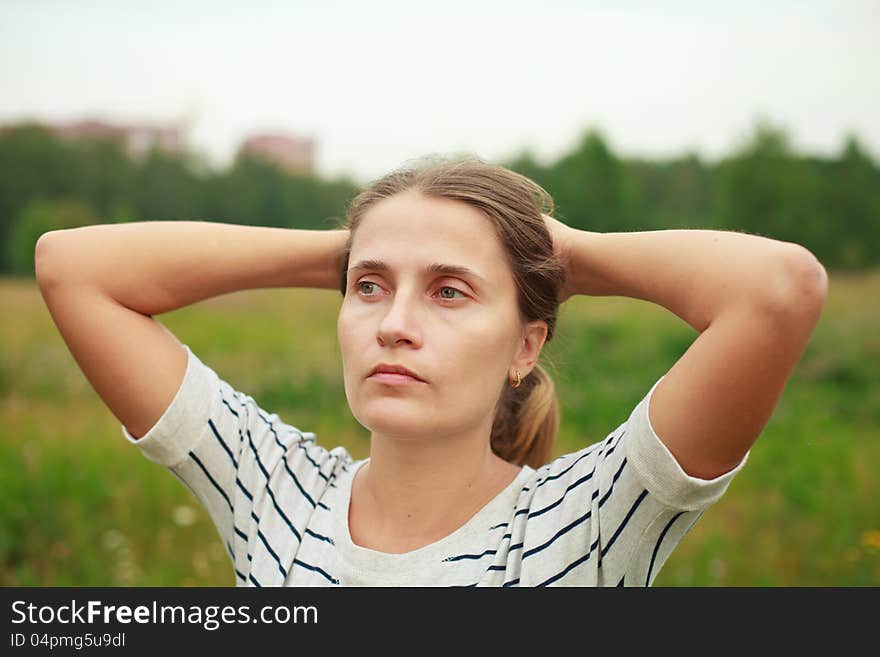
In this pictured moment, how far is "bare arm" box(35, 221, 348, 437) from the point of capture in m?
1.86

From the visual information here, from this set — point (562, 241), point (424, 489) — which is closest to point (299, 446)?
point (424, 489)

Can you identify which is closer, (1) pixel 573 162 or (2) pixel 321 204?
(2) pixel 321 204

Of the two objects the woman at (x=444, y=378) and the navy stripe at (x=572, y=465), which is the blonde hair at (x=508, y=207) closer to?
the woman at (x=444, y=378)

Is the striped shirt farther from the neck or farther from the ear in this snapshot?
the ear

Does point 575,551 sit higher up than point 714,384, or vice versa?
point 714,384

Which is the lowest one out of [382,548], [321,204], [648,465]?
[382,548]

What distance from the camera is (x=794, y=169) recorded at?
17.1m

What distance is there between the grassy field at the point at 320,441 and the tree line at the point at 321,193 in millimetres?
1398

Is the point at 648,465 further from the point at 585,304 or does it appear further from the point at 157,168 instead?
the point at 157,168

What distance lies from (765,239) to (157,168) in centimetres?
1289

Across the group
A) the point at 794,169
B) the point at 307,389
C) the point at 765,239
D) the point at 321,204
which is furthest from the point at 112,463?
the point at 794,169

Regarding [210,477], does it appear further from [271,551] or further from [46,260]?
[46,260]

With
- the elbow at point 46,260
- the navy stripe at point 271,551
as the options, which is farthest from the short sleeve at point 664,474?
the elbow at point 46,260

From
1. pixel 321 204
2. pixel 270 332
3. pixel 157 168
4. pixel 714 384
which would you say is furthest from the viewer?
pixel 157 168
